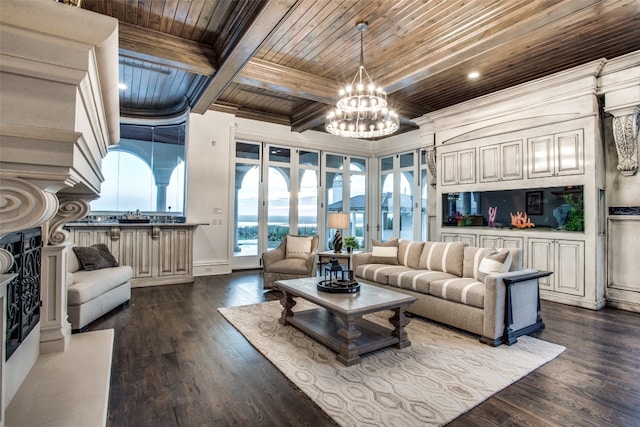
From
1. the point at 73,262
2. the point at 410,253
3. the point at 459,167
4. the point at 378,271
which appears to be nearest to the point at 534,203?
the point at 459,167

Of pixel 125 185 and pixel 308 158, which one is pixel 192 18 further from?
pixel 308 158

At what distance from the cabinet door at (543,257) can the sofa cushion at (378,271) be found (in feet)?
6.63

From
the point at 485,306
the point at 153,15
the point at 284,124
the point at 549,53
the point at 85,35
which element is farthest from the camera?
the point at 284,124

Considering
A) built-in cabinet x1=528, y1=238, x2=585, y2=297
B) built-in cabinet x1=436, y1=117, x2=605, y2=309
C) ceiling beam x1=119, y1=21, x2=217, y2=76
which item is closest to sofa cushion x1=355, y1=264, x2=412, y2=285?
built-in cabinet x1=436, y1=117, x2=605, y2=309

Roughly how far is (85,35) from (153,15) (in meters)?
A: 3.25

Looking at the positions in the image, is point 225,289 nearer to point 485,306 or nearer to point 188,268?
point 188,268

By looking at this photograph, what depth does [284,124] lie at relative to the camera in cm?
730

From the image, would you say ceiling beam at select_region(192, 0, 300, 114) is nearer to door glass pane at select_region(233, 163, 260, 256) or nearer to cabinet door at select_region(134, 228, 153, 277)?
door glass pane at select_region(233, 163, 260, 256)

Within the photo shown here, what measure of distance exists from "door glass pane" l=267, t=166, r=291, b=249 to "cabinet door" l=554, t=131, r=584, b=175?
196 inches

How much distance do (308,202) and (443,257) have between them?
4.20m

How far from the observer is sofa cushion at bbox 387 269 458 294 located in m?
3.70

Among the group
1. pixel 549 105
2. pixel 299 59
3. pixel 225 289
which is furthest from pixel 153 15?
pixel 549 105

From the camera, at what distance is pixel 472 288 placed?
Answer: 322 cm

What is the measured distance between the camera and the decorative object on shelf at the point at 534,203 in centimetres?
490
